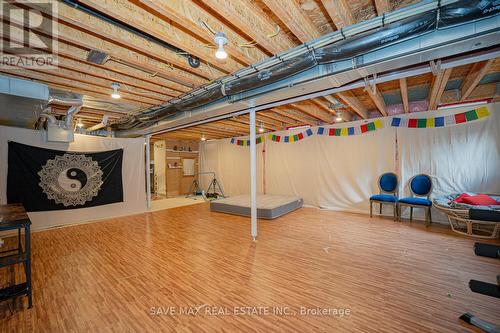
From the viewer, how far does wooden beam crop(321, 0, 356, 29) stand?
1586 mm

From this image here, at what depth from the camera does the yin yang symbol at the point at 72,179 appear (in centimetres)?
460

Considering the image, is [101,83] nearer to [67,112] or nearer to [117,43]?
[117,43]

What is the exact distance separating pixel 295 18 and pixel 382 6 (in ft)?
2.24

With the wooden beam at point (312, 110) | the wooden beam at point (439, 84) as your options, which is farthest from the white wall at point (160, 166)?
the wooden beam at point (439, 84)

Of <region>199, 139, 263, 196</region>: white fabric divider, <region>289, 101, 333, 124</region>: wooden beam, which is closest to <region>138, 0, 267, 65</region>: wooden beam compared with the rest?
<region>289, 101, 333, 124</region>: wooden beam

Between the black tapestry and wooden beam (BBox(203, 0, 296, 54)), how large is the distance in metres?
5.01

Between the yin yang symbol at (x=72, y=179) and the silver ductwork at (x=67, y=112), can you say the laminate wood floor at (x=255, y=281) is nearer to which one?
the yin yang symbol at (x=72, y=179)

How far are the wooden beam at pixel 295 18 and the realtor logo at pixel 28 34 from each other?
5.63ft

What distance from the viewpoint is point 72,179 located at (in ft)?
15.5

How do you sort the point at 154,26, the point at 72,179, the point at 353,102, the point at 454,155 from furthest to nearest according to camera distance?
the point at 72,179 < the point at 454,155 < the point at 353,102 < the point at 154,26

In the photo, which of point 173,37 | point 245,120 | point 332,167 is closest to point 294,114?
point 245,120

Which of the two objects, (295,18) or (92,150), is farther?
(92,150)

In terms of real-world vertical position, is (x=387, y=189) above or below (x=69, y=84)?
below

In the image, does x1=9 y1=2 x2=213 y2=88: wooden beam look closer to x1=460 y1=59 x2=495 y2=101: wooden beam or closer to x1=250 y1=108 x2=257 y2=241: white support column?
x1=250 y1=108 x2=257 y2=241: white support column
